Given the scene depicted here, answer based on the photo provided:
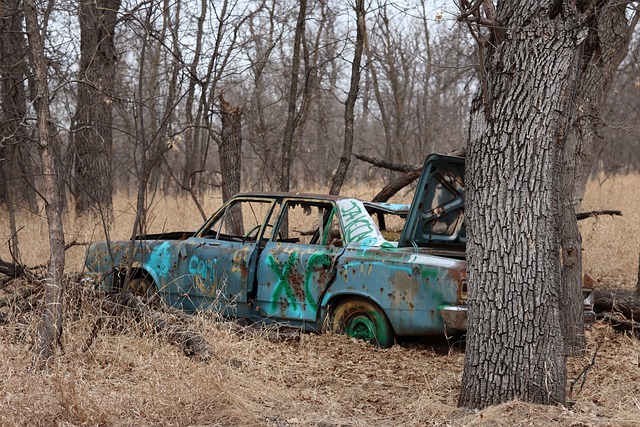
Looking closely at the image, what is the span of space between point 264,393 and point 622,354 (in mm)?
3323

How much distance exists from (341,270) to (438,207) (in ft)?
4.13

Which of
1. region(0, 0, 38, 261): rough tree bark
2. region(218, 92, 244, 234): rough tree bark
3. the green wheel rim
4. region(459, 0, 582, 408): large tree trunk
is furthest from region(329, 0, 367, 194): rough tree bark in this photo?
region(459, 0, 582, 408): large tree trunk

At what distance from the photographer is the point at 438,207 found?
7543 mm

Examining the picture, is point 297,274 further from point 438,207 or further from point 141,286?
point 141,286

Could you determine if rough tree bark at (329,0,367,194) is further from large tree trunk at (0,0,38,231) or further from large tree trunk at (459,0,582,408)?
large tree trunk at (459,0,582,408)

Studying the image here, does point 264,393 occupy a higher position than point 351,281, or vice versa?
point 351,281

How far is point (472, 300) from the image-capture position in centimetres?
505

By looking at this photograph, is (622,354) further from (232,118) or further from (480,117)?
(232,118)

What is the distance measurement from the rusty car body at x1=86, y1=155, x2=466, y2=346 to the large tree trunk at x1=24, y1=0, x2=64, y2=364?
69cm

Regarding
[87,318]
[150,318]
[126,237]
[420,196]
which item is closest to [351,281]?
[420,196]

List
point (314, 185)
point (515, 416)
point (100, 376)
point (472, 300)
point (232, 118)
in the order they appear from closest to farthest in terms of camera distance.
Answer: point (515, 416), point (472, 300), point (100, 376), point (232, 118), point (314, 185)

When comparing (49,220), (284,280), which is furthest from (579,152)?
(49,220)

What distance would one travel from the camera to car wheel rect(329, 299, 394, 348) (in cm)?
688

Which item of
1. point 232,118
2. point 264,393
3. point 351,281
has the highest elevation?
point 232,118
